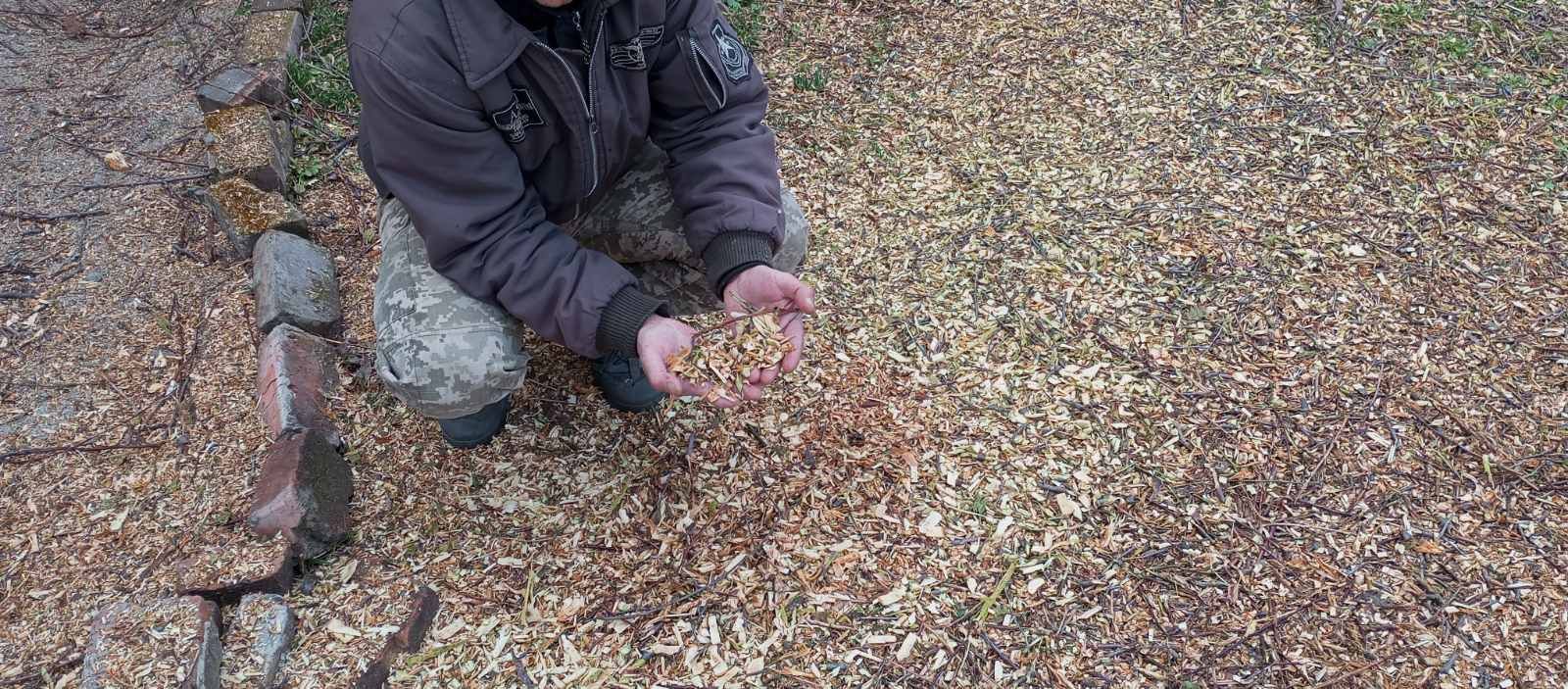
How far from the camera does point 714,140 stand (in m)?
2.24

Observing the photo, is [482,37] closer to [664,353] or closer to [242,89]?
[664,353]

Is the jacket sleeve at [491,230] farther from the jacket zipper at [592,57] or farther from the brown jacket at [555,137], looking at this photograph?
the jacket zipper at [592,57]

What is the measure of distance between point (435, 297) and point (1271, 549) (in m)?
1.85

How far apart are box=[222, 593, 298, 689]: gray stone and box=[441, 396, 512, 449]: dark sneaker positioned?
1.59 ft

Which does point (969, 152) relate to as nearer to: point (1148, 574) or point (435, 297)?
point (1148, 574)

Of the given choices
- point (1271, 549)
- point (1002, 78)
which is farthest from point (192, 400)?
point (1002, 78)

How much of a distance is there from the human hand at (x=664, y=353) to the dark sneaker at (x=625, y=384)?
390 millimetres

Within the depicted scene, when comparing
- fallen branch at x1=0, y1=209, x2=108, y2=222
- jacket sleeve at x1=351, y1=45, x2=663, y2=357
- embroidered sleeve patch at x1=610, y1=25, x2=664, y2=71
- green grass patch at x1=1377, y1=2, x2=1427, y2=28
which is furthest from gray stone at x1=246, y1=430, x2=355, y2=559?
green grass patch at x1=1377, y1=2, x2=1427, y2=28

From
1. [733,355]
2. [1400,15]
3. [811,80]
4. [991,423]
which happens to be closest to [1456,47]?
[1400,15]

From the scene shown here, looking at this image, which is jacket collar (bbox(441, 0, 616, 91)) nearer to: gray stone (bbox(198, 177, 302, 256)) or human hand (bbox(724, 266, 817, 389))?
human hand (bbox(724, 266, 817, 389))

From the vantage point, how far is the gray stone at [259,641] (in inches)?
75.2

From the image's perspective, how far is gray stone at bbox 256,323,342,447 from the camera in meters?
2.33

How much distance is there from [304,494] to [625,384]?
0.74 m

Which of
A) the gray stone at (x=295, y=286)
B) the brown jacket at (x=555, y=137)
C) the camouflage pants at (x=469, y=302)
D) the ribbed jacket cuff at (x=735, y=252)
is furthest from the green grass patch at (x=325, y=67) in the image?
the ribbed jacket cuff at (x=735, y=252)
